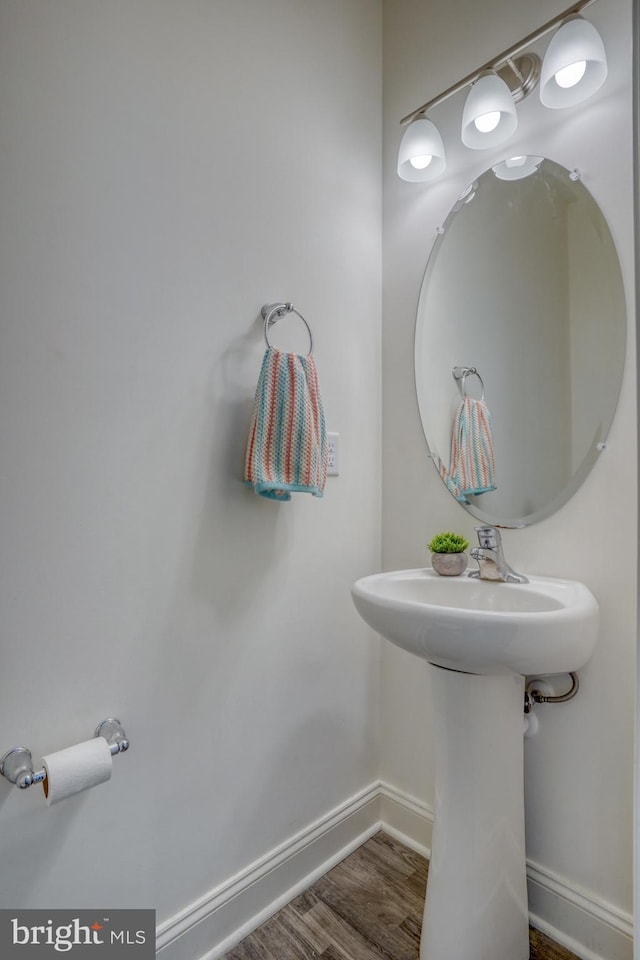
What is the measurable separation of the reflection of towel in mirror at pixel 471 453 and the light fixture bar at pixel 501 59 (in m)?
0.84

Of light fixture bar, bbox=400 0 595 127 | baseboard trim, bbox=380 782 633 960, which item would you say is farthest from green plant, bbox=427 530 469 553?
light fixture bar, bbox=400 0 595 127

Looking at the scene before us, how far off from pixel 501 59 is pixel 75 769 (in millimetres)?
1835

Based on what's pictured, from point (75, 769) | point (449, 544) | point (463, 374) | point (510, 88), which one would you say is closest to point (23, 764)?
point (75, 769)

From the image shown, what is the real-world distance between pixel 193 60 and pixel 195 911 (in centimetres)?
193

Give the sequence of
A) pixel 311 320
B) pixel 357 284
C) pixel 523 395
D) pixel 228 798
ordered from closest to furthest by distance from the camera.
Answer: pixel 228 798
pixel 523 395
pixel 311 320
pixel 357 284

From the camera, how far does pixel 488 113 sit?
1.25m

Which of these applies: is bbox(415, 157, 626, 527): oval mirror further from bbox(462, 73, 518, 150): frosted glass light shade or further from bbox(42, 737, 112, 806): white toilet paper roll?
bbox(42, 737, 112, 806): white toilet paper roll

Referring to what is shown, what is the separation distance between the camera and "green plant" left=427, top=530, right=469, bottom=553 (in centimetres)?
127

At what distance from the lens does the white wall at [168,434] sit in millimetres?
874

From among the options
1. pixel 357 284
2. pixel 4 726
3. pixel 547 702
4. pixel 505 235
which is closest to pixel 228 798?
pixel 4 726

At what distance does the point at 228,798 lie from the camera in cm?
116

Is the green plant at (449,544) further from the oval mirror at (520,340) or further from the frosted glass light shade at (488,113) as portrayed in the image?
the frosted glass light shade at (488,113)

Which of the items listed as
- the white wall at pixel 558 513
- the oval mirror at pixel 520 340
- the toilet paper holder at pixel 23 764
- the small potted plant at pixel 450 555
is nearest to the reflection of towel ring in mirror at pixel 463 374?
the oval mirror at pixel 520 340

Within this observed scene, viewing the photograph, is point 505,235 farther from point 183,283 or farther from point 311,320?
point 183,283
